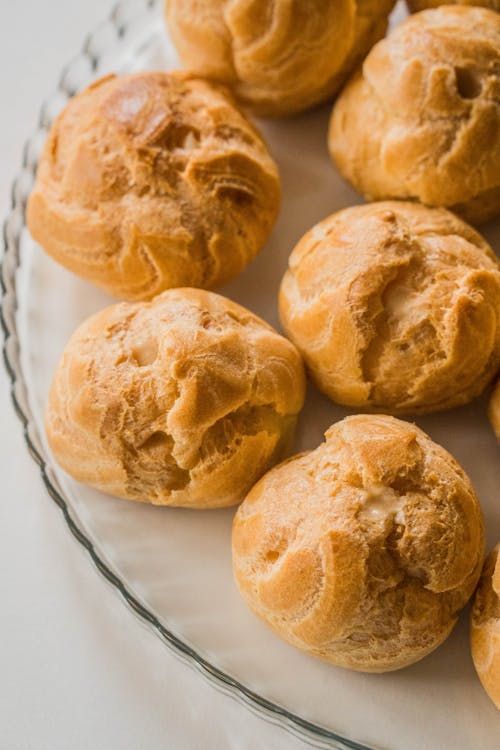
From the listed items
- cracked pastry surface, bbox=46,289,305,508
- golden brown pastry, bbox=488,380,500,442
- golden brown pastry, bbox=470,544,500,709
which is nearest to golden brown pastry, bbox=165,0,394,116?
cracked pastry surface, bbox=46,289,305,508

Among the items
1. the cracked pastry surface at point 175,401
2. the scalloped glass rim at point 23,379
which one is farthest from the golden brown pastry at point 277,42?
the cracked pastry surface at point 175,401

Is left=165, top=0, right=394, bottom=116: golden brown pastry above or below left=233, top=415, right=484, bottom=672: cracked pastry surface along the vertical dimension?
above

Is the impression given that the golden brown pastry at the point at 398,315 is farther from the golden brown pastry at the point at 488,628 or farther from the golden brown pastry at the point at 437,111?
the golden brown pastry at the point at 488,628

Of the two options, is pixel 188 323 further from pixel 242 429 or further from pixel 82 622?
pixel 82 622

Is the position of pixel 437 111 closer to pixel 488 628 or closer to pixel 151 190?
pixel 151 190

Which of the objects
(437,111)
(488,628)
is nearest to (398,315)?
(437,111)

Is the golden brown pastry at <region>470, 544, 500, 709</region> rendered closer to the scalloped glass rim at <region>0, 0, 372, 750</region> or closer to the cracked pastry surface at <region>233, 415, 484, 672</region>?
the cracked pastry surface at <region>233, 415, 484, 672</region>
